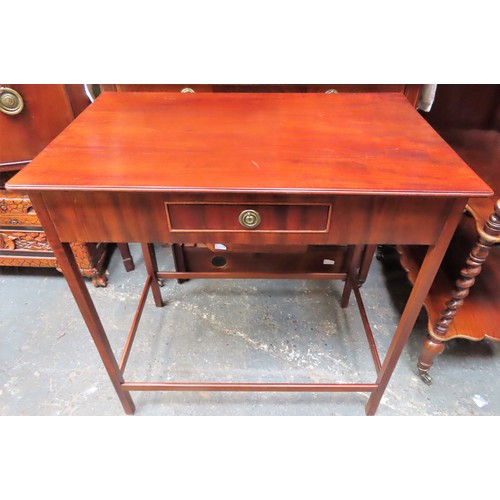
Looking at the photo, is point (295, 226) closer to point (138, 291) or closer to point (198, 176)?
point (198, 176)

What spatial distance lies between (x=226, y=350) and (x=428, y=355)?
70cm

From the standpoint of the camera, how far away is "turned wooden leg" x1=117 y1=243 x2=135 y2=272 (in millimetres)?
1606

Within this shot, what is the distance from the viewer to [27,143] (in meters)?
1.26

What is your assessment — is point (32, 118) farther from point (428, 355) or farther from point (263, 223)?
point (428, 355)

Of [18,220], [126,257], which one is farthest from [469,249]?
[18,220]

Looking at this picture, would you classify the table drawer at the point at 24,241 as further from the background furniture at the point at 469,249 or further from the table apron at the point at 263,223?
the background furniture at the point at 469,249

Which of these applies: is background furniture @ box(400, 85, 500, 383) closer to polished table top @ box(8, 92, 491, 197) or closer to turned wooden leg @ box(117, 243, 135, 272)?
polished table top @ box(8, 92, 491, 197)

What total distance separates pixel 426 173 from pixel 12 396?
1.39 m

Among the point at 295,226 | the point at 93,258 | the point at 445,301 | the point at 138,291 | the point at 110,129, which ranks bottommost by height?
the point at 138,291

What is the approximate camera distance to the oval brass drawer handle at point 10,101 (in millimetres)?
1154

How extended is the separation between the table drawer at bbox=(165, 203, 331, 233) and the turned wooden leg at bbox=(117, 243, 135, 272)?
962 mm

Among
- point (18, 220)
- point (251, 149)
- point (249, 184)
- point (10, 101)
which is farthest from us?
point (18, 220)

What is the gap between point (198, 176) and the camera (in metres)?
0.69

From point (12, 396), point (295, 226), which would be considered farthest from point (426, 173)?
point (12, 396)
